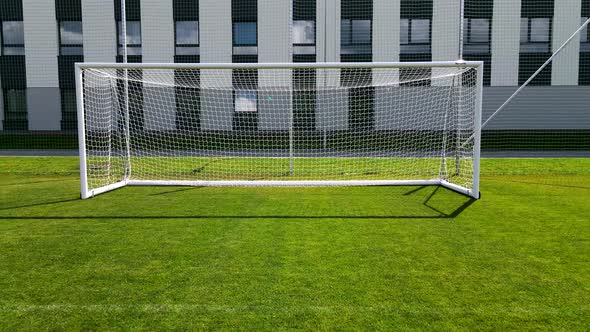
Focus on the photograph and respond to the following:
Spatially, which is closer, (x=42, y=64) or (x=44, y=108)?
(x=42, y=64)

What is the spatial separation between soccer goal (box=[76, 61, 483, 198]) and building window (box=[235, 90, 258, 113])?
47 millimetres

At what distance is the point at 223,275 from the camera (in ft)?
12.5

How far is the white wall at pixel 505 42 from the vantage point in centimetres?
1967

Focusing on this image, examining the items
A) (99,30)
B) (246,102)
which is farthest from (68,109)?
(246,102)

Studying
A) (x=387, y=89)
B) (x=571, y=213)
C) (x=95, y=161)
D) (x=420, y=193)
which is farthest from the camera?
(x=387, y=89)

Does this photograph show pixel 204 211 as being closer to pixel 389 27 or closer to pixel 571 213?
pixel 571 213

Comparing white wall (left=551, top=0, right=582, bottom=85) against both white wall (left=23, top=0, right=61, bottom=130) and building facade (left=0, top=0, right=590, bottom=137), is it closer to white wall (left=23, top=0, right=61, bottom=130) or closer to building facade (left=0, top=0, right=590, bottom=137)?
building facade (left=0, top=0, right=590, bottom=137)

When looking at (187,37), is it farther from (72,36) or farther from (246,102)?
(246,102)

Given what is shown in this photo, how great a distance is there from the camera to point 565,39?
20.2 m

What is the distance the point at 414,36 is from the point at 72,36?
1486 cm

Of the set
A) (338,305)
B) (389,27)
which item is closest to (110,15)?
(389,27)

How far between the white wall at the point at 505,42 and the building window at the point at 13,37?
815 inches

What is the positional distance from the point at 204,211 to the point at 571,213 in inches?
185

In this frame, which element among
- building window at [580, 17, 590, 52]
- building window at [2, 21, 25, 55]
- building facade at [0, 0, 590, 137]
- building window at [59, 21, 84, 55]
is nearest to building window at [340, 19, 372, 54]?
building facade at [0, 0, 590, 137]
